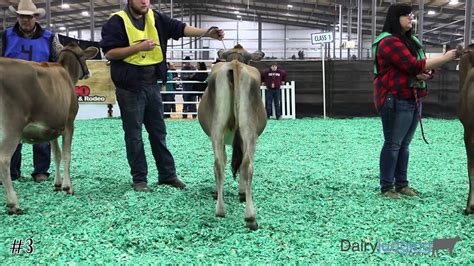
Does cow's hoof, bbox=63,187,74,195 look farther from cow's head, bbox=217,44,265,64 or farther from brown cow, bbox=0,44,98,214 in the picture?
cow's head, bbox=217,44,265,64

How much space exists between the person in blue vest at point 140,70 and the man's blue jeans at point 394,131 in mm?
2003

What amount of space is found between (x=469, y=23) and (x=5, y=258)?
1797 centimetres

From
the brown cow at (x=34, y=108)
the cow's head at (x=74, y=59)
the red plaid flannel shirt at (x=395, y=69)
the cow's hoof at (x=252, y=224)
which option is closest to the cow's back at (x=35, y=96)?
the brown cow at (x=34, y=108)

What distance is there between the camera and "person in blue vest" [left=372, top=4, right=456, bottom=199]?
4.57 meters

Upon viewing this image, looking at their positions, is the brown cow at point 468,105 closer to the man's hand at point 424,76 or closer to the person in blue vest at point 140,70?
the man's hand at point 424,76

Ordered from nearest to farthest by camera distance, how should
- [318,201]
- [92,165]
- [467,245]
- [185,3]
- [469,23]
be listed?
[467,245]
[318,201]
[92,165]
[469,23]
[185,3]

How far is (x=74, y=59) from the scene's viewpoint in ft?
17.6

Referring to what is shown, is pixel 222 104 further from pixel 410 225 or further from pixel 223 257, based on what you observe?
pixel 410 225

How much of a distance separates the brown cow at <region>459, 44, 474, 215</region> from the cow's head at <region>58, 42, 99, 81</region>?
4.12 m

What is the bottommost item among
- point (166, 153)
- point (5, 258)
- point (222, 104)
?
point (5, 258)

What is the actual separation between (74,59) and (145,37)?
0.98 meters

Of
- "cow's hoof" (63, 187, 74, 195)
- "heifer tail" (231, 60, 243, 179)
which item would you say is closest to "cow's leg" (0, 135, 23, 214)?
"cow's hoof" (63, 187, 74, 195)

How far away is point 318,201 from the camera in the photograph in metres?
4.62

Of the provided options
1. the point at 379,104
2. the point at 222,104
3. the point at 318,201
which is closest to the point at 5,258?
the point at 222,104
